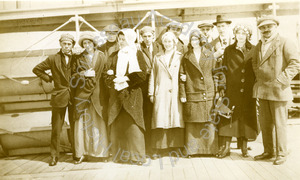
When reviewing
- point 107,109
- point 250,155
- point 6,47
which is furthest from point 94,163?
point 6,47

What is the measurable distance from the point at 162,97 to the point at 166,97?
0.21 ft

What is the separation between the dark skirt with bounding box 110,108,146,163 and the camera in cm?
402

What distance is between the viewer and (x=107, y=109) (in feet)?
14.0

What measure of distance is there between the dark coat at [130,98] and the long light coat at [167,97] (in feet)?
0.67

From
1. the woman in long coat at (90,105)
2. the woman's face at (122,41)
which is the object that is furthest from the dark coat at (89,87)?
the woman's face at (122,41)

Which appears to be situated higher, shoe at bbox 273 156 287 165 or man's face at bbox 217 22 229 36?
man's face at bbox 217 22 229 36

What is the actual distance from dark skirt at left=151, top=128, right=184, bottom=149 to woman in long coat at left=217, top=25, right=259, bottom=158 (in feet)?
2.16

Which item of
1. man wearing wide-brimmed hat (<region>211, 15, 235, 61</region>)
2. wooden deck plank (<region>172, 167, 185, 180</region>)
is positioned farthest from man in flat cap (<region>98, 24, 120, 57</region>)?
wooden deck plank (<region>172, 167, 185, 180</region>)

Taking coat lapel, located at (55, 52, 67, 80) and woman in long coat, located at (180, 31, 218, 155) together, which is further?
coat lapel, located at (55, 52, 67, 80)

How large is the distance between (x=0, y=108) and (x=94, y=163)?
8.48 ft

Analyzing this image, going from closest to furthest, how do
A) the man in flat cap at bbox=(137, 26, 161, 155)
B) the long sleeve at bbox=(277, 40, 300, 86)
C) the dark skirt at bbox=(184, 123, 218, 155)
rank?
the long sleeve at bbox=(277, 40, 300, 86), the dark skirt at bbox=(184, 123, 218, 155), the man in flat cap at bbox=(137, 26, 161, 155)

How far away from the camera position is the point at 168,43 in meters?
4.06

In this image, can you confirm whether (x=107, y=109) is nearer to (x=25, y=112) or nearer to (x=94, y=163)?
(x=94, y=163)

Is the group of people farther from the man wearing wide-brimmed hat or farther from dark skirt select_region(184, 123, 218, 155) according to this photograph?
the man wearing wide-brimmed hat
